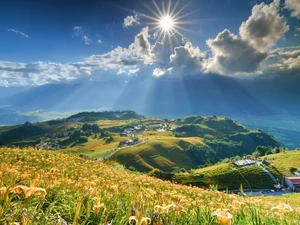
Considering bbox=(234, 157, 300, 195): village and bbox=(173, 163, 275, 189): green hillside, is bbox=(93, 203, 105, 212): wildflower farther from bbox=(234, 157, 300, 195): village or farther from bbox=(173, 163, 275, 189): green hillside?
bbox=(173, 163, 275, 189): green hillside

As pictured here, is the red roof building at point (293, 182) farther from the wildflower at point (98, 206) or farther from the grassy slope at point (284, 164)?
the wildflower at point (98, 206)

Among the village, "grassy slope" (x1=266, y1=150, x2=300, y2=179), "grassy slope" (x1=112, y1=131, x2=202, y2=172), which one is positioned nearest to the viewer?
the village

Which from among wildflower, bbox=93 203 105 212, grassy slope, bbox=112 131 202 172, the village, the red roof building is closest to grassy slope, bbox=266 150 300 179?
the village

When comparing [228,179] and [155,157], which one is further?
[155,157]

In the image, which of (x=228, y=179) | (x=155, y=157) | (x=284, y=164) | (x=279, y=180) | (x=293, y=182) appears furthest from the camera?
(x=155, y=157)

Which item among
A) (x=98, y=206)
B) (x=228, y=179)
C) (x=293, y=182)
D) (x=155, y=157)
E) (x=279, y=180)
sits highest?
(x=98, y=206)

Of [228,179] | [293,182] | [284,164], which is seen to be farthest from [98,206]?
[284,164]

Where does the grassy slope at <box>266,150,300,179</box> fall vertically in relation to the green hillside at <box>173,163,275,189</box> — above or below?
above

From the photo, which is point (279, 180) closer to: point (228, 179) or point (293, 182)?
point (293, 182)

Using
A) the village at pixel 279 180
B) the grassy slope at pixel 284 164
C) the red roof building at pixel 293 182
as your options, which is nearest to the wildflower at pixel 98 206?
the village at pixel 279 180

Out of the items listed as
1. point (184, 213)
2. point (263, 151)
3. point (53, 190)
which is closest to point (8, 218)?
point (53, 190)

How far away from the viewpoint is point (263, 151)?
16888 centimetres

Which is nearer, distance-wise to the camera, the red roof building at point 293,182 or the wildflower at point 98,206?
the wildflower at point 98,206

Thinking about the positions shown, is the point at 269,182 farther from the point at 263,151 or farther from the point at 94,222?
the point at 94,222
